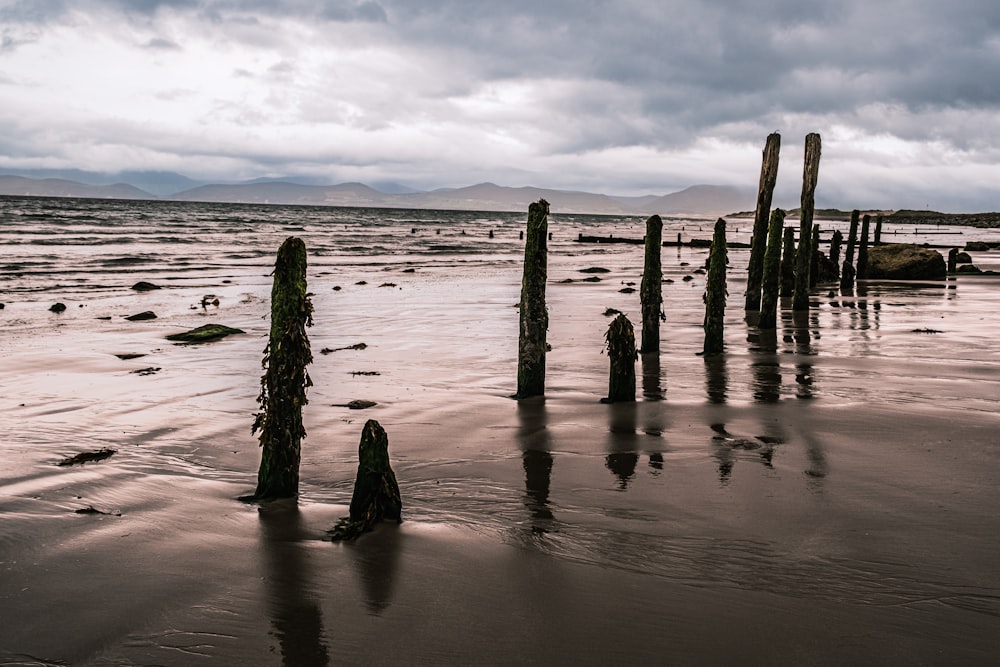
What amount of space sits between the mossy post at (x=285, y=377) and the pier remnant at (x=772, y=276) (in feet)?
41.0

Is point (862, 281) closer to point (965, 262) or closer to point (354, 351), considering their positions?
point (965, 262)

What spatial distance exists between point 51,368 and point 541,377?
7.96 metres

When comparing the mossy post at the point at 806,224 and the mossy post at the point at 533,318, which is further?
the mossy post at the point at 806,224

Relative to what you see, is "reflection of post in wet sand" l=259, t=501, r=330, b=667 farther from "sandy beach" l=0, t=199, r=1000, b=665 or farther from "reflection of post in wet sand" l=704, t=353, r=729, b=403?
"reflection of post in wet sand" l=704, t=353, r=729, b=403

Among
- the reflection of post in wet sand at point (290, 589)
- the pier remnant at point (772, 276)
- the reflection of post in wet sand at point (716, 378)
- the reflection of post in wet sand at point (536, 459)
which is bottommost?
the reflection of post in wet sand at point (290, 589)

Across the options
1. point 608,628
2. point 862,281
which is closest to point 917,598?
point 608,628

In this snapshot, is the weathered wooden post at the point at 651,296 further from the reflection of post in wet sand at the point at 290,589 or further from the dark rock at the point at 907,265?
the dark rock at the point at 907,265

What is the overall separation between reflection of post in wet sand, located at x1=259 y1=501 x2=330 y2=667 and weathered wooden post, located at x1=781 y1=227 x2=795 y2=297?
19773 mm

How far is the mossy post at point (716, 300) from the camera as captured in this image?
43.5 ft

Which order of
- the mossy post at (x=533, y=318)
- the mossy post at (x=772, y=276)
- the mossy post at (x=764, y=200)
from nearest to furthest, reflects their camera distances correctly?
the mossy post at (x=533, y=318), the mossy post at (x=772, y=276), the mossy post at (x=764, y=200)

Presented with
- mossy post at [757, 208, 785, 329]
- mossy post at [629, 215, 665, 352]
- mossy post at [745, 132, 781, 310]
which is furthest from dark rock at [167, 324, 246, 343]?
mossy post at [745, 132, 781, 310]

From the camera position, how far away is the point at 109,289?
82.0ft

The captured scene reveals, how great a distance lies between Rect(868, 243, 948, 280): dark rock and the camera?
30156 millimetres

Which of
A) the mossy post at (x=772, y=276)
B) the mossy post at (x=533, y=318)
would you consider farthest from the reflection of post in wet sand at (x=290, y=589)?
the mossy post at (x=772, y=276)
